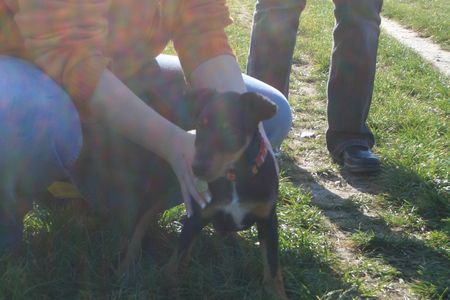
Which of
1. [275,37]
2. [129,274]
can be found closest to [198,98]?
[129,274]

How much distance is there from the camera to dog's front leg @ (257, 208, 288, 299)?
2.55 m

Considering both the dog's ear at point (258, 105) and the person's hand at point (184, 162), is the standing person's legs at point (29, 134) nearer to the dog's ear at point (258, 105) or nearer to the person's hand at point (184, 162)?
the person's hand at point (184, 162)

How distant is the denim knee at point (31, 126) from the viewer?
7.82 ft

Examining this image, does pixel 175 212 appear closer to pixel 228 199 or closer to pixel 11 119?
pixel 228 199

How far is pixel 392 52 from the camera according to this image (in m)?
7.19

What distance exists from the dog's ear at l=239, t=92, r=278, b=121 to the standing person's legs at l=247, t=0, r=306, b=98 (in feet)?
5.98

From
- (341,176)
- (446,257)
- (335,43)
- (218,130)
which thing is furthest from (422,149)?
(218,130)

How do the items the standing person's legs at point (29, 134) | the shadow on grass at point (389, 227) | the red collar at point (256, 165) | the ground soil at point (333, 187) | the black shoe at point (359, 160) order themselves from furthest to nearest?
the black shoe at point (359, 160) → the ground soil at point (333, 187) → the shadow on grass at point (389, 227) → the red collar at point (256, 165) → the standing person's legs at point (29, 134)

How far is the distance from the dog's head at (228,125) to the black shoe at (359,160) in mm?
1565

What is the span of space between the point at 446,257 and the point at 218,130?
1.20 m

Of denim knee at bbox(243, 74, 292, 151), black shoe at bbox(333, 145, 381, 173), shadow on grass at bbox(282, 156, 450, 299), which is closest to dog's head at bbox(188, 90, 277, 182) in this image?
denim knee at bbox(243, 74, 292, 151)

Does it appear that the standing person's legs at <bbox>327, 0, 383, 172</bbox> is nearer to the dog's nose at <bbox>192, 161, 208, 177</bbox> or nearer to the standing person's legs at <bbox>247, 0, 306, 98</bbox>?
the standing person's legs at <bbox>247, 0, 306, 98</bbox>

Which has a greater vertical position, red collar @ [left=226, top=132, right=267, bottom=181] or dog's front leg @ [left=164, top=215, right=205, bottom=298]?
red collar @ [left=226, top=132, right=267, bottom=181]

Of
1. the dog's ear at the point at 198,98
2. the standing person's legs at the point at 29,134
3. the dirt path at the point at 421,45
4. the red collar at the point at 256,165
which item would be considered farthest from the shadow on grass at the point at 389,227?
the dirt path at the point at 421,45
